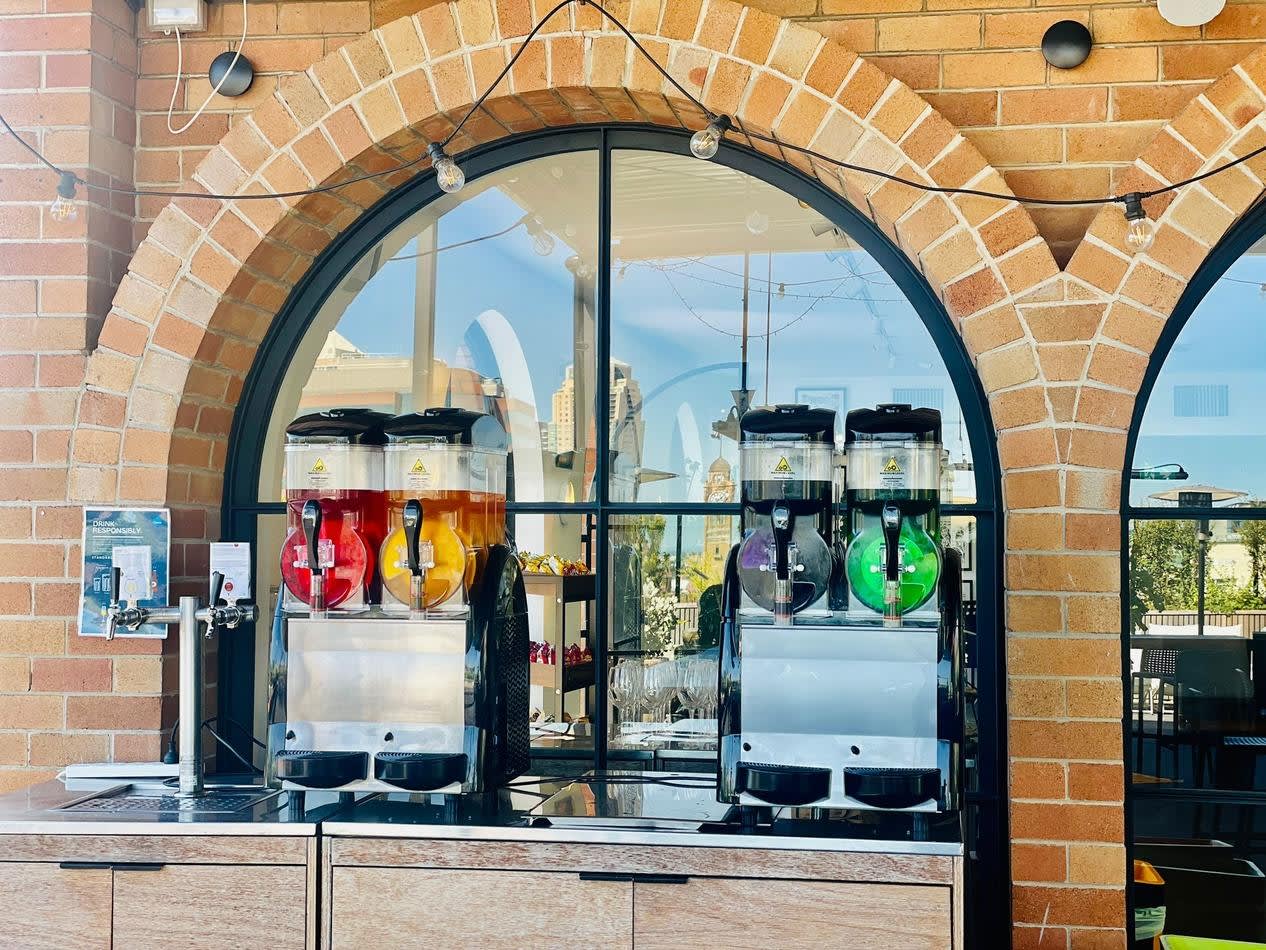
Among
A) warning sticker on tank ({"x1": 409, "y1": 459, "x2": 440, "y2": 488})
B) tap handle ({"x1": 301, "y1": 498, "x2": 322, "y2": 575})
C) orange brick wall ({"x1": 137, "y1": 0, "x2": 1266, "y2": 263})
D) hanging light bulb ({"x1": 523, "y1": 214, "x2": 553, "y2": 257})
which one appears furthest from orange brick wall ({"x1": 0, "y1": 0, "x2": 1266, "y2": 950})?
warning sticker on tank ({"x1": 409, "y1": 459, "x2": 440, "y2": 488})

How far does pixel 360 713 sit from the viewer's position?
2.79 metres

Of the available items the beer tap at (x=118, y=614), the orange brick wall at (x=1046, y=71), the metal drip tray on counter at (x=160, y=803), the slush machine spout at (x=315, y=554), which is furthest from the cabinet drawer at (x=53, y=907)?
the orange brick wall at (x=1046, y=71)

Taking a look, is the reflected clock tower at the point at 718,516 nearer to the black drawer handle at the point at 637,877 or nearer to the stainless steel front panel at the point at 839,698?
the stainless steel front panel at the point at 839,698

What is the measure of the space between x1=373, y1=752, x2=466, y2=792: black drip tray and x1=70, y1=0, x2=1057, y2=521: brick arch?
1.15 m

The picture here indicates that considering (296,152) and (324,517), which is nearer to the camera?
(324,517)

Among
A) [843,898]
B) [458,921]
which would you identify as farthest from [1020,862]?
[458,921]

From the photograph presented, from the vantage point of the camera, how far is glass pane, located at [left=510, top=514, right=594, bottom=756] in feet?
11.5

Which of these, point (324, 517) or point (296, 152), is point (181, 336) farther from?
point (324, 517)

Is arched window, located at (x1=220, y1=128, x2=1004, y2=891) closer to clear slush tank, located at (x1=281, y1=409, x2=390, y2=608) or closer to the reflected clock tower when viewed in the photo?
the reflected clock tower

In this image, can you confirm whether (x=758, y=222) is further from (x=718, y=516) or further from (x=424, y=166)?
(x=424, y=166)

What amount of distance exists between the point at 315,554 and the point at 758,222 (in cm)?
154

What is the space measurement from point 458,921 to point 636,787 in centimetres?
60

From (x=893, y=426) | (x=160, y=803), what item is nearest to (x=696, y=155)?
(x=893, y=426)

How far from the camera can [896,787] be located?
254 cm
